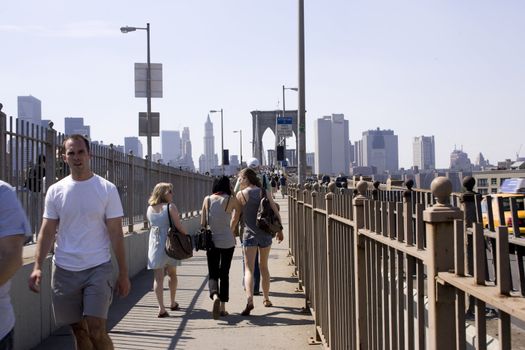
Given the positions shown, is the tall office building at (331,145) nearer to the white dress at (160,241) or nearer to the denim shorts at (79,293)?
the white dress at (160,241)

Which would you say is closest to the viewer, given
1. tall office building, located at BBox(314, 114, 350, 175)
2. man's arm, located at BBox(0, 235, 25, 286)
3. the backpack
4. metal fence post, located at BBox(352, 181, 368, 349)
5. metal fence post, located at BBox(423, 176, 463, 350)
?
metal fence post, located at BBox(423, 176, 463, 350)

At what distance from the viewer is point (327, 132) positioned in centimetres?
14188

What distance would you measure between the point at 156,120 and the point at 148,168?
30.0 feet

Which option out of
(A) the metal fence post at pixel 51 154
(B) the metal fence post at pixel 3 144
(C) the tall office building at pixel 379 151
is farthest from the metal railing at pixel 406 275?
(C) the tall office building at pixel 379 151

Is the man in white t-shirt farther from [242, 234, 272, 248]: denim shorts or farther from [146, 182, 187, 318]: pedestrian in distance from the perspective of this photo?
[242, 234, 272, 248]: denim shorts

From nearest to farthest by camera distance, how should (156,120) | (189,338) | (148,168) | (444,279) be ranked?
(444,279)
(189,338)
(148,168)
(156,120)

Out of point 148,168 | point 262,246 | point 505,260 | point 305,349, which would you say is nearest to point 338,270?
point 305,349

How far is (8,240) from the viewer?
3141 millimetres

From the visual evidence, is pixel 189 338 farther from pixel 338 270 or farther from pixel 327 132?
pixel 327 132

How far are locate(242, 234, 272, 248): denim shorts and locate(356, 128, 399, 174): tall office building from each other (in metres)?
148

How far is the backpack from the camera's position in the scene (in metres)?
8.12

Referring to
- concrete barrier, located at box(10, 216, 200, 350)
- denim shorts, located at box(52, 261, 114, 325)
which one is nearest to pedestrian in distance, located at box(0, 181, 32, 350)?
denim shorts, located at box(52, 261, 114, 325)

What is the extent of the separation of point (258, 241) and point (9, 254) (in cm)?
529

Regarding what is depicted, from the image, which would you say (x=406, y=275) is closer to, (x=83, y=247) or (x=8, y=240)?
(x=8, y=240)
